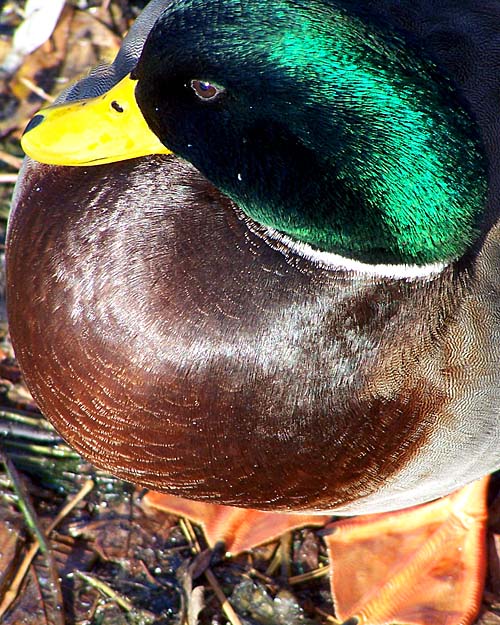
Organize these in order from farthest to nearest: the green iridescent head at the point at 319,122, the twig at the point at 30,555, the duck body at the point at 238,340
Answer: the twig at the point at 30,555 < the duck body at the point at 238,340 < the green iridescent head at the point at 319,122

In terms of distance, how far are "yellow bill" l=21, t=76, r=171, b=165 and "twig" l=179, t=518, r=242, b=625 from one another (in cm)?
121

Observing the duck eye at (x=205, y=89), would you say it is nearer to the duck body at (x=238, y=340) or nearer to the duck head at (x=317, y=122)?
the duck head at (x=317, y=122)

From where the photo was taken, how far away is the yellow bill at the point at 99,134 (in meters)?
1.88

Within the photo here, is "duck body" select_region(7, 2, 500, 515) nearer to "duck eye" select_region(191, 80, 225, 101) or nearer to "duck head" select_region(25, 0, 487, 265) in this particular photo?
"duck head" select_region(25, 0, 487, 265)

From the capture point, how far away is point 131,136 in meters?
1.88

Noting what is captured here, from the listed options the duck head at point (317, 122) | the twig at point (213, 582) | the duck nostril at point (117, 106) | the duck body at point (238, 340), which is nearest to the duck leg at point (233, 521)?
the twig at point (213, 582)

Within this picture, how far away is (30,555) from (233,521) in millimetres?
567

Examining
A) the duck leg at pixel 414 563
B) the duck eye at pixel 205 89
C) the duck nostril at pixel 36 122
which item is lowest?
the duck leg at pixel 414 563

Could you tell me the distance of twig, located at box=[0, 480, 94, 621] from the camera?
251 centimetres

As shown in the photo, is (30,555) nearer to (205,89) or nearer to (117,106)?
(117,106)

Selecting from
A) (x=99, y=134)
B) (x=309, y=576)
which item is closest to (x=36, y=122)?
(x=99, y=134)

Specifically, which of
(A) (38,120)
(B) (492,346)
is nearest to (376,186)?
(B) (492,346)

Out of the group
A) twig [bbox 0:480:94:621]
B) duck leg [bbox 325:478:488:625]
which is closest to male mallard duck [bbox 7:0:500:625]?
duck leg [bbox 325:478:488:625]

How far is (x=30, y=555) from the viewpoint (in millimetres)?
2596
